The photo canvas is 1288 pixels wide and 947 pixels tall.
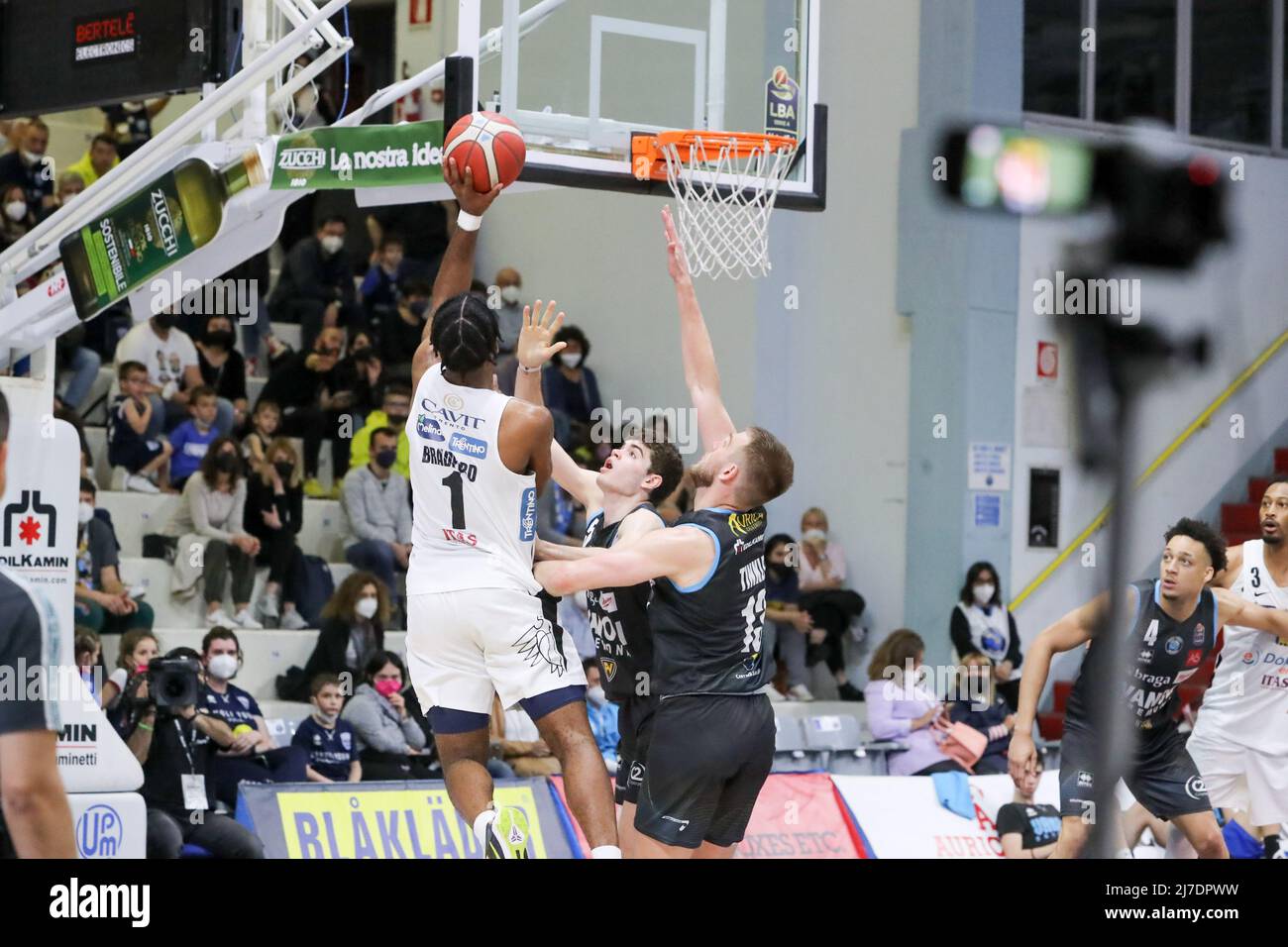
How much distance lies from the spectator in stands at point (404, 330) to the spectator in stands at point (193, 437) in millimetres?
1974

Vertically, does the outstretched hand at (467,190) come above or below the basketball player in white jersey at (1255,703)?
above

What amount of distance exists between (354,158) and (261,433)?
15.6 ft

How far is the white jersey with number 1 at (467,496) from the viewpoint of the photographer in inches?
233

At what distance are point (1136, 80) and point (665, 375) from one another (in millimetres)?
4796

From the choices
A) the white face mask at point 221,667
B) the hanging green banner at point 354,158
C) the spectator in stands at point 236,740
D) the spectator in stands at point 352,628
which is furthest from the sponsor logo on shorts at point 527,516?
the spectator in stands at point 352,628

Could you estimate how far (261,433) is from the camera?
1152cm

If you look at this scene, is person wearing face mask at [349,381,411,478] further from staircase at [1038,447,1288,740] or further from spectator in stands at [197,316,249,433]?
staircase at [1038,447,1288,740]

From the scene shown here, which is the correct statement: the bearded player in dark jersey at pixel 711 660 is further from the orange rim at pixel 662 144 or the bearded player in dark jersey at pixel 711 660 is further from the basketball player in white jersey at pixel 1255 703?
the basketball player in white jersey at pixel 1255 703

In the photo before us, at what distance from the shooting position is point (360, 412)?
1245 cm

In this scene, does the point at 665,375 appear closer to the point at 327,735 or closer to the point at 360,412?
the point at 360,412

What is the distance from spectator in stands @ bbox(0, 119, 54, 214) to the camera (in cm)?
1210

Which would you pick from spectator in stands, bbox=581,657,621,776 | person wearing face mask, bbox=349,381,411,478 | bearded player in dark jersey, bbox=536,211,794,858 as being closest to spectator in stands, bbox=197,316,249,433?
person wearing face mask, bbox=349,381,411,478

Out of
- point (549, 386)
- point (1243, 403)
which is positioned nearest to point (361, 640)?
point (549, 386)

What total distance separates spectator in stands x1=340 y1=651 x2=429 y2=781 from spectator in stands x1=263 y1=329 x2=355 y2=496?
3.08 meters
